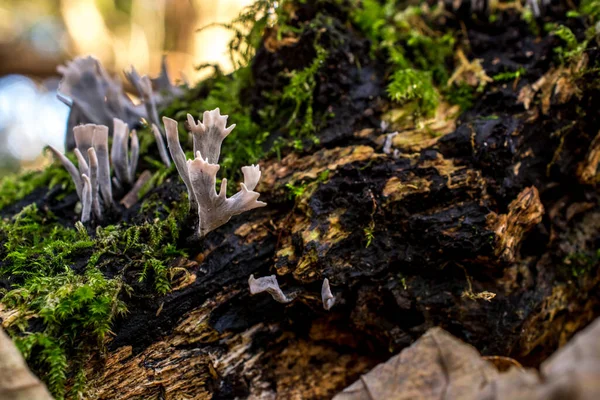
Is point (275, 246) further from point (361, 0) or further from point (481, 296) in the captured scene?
point (361, 0)

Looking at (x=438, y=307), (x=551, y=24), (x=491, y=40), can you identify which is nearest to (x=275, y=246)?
(x=438, y=307)

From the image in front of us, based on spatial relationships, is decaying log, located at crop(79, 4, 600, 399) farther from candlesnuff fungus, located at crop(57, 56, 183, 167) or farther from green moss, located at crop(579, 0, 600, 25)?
candlesnuff fungus, located at crop(57, 56, 183, 167)

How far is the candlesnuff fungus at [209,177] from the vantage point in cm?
176

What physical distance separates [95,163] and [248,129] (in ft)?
2.86

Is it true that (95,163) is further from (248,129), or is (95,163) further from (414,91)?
(414,91)

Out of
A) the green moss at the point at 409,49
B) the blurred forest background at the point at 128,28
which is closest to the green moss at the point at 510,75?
the green moss at the point at 409,49

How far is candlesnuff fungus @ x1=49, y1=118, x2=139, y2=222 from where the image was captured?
6.89 feet

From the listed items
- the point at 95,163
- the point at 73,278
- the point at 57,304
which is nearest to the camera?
the point at 57,304

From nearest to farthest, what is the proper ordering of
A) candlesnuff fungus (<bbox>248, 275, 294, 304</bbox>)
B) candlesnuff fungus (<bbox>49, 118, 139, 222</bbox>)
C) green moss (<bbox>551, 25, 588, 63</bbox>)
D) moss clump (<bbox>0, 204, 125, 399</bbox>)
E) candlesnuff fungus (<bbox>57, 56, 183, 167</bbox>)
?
moss clump (<bbox>0, 204, 125, 399</bbox>), candlesnuff fungus (<bbox>248, 275, 294, 304</bbox>), candlesnuff fungus (<bbox>49, 118, 139, 222</bbox>), green moss (<bbox>551, 25, 588, 63</bbox>), candlesnuff fungus (<bbox>57, 56, 183, 167</bbox>)

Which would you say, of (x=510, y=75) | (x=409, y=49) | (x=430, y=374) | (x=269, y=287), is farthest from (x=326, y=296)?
(x=409, y=49)

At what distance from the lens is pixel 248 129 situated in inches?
98.6

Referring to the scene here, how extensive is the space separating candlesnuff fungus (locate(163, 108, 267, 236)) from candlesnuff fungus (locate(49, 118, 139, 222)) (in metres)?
0.48

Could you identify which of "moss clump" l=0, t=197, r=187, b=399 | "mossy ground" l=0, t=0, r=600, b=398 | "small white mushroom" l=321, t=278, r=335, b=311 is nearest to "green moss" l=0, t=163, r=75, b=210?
"mossy ground" l=0, t=0, r=600, b=398

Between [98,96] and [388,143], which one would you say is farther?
[98,96]
